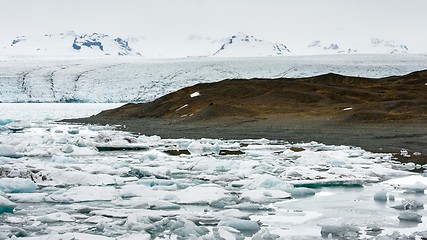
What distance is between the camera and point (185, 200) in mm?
11367

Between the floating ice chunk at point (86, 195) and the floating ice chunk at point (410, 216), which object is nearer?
the floating ice chunk at point (410, 216)

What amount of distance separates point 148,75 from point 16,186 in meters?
94.7

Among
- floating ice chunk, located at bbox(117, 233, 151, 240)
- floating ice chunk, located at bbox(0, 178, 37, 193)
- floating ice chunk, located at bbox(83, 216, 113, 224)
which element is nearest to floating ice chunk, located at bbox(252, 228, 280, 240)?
floating ice chunk, located at bbox(117, 233, 151, 240)

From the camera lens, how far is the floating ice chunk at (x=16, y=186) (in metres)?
12.2

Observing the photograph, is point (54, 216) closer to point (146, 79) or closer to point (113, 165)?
point (113, 165)

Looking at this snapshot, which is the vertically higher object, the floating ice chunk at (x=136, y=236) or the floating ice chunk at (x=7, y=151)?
A: the floating ice chunk at (x=136, y=236)

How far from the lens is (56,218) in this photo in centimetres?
949

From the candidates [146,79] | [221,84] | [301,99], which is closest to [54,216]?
[301,99]

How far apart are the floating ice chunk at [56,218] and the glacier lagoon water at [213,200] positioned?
0.8 inches

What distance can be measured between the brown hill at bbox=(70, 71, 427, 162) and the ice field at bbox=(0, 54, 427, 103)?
1041 inches

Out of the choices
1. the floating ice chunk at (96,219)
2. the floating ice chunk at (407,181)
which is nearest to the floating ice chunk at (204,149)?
the floating ice chunk at (407,181)

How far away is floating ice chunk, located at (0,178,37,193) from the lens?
12.2 metres

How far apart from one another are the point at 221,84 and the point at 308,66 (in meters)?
39.5

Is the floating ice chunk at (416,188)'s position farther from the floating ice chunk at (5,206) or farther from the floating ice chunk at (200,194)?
the floating ice chunk at (5,206)
